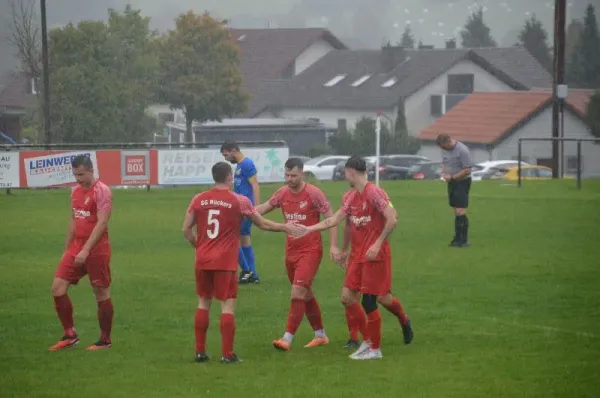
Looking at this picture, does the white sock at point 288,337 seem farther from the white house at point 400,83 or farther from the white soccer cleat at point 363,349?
the white house at point 400,83

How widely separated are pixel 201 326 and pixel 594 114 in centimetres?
5118

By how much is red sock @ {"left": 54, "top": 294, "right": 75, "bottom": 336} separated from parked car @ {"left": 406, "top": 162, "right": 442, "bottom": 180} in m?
43.5

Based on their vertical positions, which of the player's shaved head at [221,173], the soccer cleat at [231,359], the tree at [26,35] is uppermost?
the tree at [26,35]

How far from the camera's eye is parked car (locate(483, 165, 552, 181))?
51581mm

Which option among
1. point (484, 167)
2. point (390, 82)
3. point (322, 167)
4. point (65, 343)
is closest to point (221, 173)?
point (65, 343)

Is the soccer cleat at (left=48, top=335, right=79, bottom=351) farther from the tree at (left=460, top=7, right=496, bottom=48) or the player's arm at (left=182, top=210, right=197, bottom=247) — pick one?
the tree at (left=460, top=7, right=496, bottom=48)

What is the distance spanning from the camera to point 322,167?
59.4m

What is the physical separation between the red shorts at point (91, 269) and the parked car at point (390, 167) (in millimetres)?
38551

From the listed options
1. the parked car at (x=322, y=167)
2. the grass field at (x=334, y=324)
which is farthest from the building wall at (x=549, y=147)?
the grass field at (x=334, y=324)

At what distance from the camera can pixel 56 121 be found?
2224 inches

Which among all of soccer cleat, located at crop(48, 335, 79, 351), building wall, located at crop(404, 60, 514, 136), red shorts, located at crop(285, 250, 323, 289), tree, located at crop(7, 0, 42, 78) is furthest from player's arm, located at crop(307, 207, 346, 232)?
building wall, located at crop(404, 60, 514, 136)

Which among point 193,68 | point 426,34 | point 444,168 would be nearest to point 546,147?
point 193,68

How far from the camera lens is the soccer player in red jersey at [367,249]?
1178 cm

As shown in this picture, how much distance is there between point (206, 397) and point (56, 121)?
1886 inches
